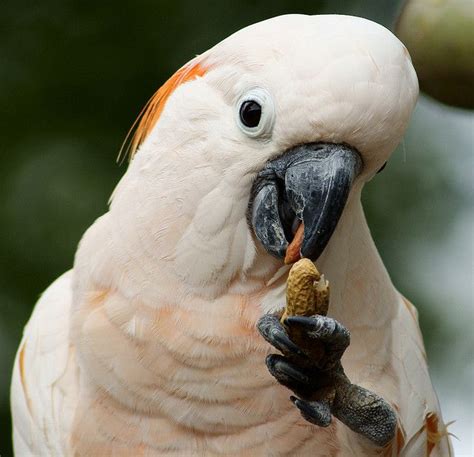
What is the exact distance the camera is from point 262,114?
206cm

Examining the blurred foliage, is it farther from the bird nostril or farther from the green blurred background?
the green blurred background

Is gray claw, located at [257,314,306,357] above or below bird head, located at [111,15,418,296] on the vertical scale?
below

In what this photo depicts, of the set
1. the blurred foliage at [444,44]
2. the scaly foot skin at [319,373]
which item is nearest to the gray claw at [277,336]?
the scaly foot skin at [319,373]

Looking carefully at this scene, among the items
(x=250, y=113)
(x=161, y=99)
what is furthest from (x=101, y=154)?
(x=250, y=113)

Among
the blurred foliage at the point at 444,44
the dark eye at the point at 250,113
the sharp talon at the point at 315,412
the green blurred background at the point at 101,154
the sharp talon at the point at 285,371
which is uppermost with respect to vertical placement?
the blurred foliage at the point at 444,44

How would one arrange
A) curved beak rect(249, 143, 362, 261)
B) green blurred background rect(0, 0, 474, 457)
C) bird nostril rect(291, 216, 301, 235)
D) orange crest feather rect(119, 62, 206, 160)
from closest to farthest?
curved beak rect(249, 143, 362, 261), bird nostril rect(291, 216, 301, 235), orange crest feather rect(119, 62, 206, 160), green blurred background rect(0, 0, 474, 457)

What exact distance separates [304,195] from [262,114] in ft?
0.59

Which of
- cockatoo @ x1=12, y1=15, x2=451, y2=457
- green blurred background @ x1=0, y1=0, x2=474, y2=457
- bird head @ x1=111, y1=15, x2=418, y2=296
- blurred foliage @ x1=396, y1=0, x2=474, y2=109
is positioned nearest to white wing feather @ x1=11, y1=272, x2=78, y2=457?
cockatoo @ x1=12, y1=15, x2=451, y2=457

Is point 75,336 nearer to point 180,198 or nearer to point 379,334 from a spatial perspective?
point 180,198

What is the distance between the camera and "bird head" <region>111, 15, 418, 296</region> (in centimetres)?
201

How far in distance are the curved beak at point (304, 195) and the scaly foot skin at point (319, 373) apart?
16cm

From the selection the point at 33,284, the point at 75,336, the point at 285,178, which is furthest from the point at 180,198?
the point at 33,284

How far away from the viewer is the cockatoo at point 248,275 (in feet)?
6.63

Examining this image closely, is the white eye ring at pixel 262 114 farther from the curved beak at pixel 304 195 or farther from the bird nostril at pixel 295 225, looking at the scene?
the bird nostril at pixel 295 225
